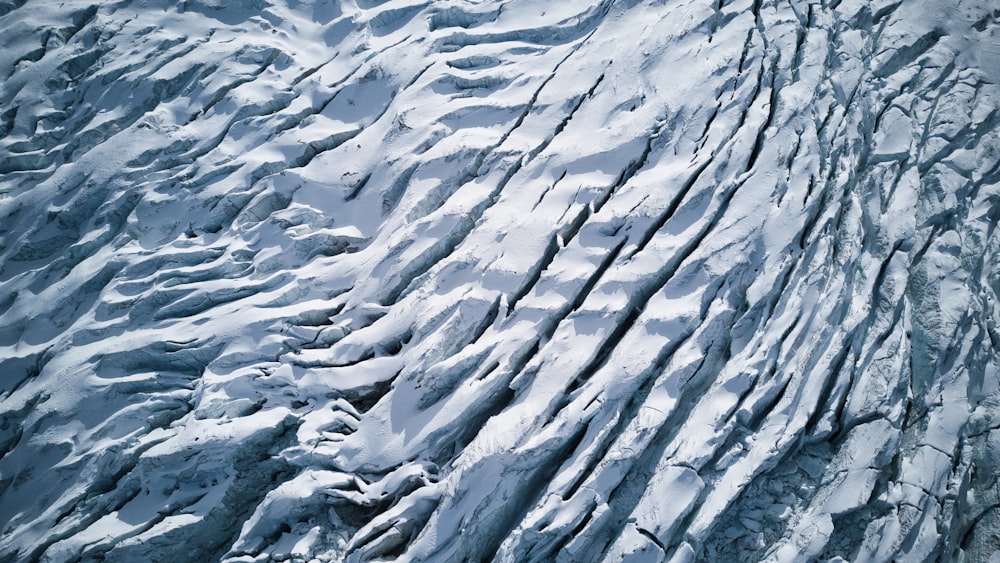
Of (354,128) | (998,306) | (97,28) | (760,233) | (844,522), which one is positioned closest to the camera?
(844,522)

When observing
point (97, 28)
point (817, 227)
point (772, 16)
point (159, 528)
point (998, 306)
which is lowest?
point (159, 528)

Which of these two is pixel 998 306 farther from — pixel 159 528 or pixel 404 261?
pixel 159 528

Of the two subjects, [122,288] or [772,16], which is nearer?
[122,288]

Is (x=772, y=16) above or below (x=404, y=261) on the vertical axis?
above

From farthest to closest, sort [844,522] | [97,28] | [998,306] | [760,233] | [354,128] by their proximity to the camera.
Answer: [97,28]
[354,128]
[760,233]
[998,306]
[844,522]

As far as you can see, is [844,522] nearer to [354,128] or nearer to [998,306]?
[998,306]

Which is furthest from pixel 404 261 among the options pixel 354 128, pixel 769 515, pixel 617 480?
pixel 769 515
